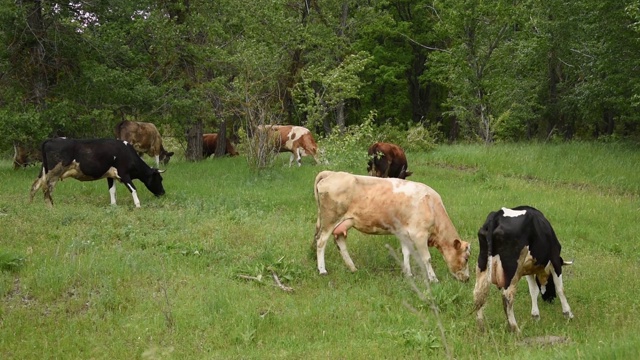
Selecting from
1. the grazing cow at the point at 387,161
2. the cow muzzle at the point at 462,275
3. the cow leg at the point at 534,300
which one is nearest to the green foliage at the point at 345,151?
the grazing cow at the point at 387,161

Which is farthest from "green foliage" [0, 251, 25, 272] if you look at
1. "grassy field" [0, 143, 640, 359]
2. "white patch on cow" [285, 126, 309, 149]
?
"white patch on cow" [285, 126, 309, 149]

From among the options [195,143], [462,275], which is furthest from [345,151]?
[462,275]

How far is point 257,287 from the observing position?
8797mm

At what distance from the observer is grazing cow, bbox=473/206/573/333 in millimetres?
7387

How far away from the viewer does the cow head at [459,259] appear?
9.34m

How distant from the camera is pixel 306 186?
1656 centimetres

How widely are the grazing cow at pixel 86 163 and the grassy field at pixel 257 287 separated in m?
0.53

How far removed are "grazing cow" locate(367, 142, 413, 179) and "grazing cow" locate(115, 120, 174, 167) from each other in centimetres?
938

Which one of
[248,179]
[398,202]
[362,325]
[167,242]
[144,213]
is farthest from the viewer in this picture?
[248,179]

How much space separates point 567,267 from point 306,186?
803 cm

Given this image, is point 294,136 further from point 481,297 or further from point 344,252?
point 481,297

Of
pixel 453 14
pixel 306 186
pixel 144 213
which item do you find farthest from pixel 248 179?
pixel 453 14

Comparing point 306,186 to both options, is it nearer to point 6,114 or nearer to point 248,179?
point 248,179

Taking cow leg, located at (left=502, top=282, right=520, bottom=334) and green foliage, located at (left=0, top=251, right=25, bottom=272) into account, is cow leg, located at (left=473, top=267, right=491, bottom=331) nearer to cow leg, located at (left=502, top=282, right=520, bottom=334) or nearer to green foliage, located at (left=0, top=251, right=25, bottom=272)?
cow leg, located at (left=502, top=282, right=520, bottom=334)
